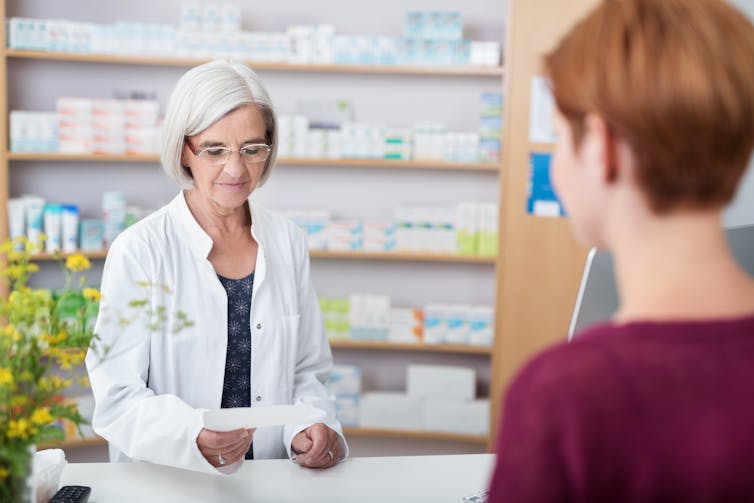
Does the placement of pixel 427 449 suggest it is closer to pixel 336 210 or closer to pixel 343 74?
pixel 336 210

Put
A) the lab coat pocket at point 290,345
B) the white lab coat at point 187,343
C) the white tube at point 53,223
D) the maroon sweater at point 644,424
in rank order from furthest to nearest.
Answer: the white tube at point 53,223
the lab coat pocket at point 290,345
the white lab coat at point 187,343
the maroon sweater at point 644,424

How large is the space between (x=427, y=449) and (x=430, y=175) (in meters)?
1.62

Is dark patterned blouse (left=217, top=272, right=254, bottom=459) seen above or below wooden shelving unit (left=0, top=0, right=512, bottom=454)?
below

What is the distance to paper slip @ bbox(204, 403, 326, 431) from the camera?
5.85ft

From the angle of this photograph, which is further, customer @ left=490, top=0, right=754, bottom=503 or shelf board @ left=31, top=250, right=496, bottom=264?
shelf board @ left=31, top=250, right=496, bottom=264

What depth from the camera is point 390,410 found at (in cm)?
468

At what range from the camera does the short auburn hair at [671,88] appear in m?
0.81

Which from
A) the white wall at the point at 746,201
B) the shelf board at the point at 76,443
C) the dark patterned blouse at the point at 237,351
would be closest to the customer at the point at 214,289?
the dark patterned blouse at the point at 237,351

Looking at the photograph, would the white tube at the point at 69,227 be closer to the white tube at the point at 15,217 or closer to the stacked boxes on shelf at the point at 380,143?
the white tube at the point at 15,217

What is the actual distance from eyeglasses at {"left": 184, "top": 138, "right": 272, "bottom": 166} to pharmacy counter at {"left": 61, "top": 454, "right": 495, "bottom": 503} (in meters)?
0.84

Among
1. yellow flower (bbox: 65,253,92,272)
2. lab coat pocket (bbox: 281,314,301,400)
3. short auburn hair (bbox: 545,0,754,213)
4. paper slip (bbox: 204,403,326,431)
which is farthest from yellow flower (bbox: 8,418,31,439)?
lab coat pocket (bbox: 281,314,301,400)

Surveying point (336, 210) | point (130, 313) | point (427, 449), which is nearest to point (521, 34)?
point (336, 210)

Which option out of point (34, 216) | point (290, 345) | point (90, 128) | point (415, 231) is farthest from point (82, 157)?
point (290, 345)

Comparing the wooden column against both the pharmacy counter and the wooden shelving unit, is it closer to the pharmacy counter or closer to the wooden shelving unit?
the wooden shelving unit
